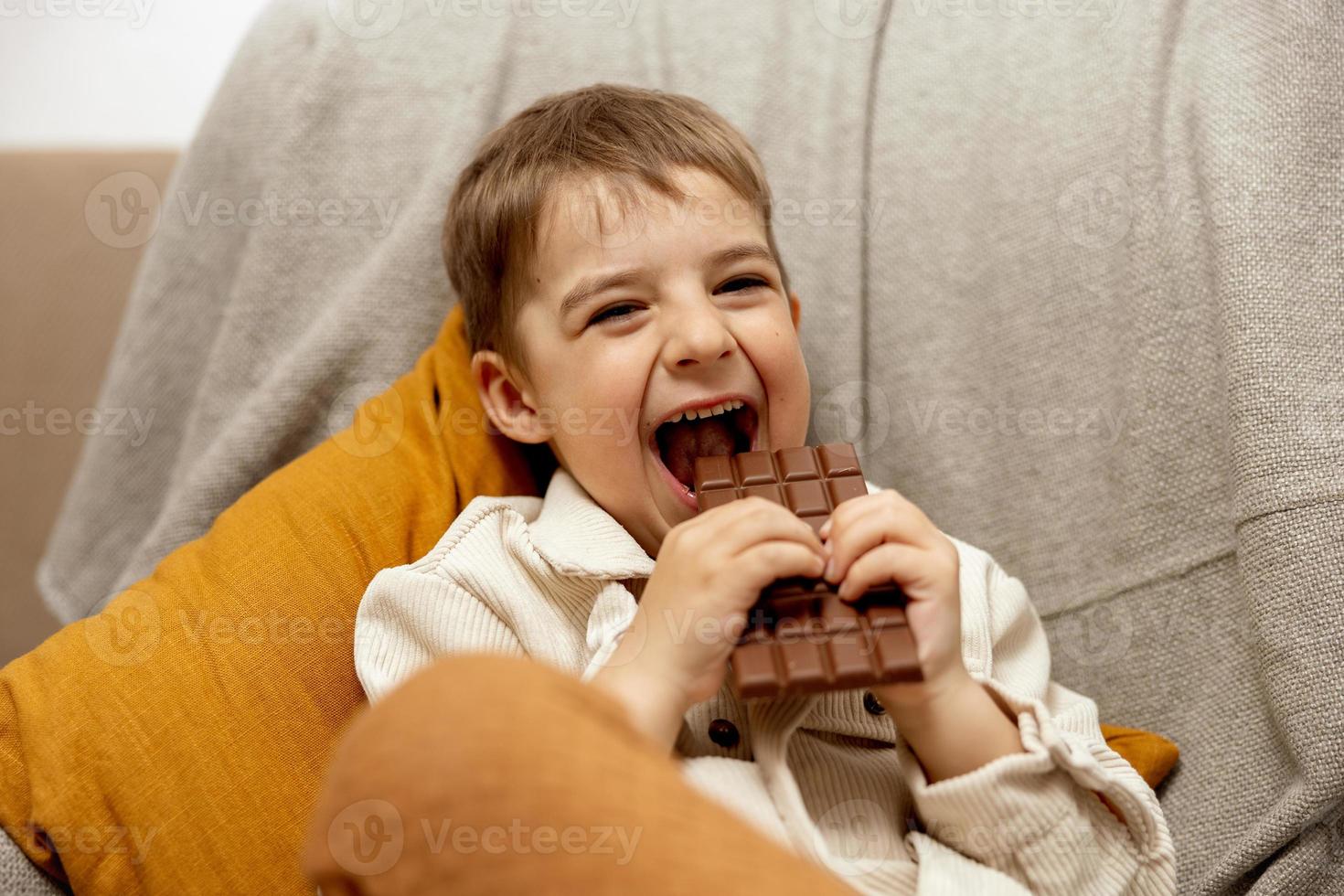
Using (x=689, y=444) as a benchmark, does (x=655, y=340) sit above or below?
above

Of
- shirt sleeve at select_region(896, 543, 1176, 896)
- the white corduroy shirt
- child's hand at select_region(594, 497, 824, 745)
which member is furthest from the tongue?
shirt sleeve at select_region(896, 543, 1176, 896)

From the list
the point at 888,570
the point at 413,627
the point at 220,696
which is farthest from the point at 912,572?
the point at 220,696

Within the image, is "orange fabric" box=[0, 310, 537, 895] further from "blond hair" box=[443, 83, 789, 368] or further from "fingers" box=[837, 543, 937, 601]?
"fingers" box=[837, 543, 937, 601]

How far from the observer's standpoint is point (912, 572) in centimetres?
104

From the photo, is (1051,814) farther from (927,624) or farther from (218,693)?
(218,693)

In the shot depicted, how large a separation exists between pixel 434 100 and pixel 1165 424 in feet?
3.74

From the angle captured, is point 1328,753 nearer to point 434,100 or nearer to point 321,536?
point 321,536

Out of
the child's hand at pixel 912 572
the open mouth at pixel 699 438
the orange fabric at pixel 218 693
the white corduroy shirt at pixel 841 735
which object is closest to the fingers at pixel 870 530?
the child's hand at pixel 912 572

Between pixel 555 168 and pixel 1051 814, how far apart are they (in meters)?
0.88

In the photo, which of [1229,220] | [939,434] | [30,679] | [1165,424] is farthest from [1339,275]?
[30,679]

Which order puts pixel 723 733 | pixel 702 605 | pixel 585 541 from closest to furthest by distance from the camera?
pixel 702 605 → pixel 723 733 → pixel 585 541

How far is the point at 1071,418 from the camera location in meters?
1.44

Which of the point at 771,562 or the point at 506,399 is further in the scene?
the point at 506,399

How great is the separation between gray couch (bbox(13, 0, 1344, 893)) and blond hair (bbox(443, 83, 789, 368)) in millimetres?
210
